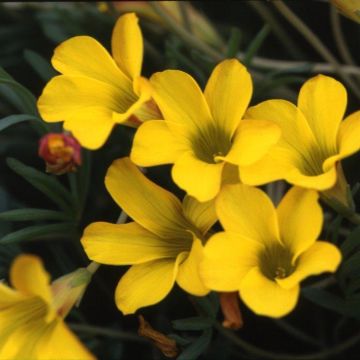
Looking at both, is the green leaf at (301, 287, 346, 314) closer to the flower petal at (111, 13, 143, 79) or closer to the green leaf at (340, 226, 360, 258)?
the green leaf at (340, 226, 360, 258)

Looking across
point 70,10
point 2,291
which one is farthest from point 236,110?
point 70,10

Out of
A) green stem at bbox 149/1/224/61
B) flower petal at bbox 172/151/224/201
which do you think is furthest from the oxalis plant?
green stem at bbox 149/1/224/61

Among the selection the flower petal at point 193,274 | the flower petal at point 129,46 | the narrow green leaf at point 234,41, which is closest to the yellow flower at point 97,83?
the flower petal at point 129,46

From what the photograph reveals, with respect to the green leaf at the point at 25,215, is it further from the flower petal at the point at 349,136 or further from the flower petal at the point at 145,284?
the flower petal at the point at 349,136

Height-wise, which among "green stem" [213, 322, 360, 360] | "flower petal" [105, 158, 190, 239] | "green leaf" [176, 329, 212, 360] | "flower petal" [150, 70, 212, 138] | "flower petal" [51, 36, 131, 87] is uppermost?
"flower petal" [150, 70, 212, 138]

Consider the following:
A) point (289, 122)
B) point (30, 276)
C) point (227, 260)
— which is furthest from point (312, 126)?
point (30, 276)

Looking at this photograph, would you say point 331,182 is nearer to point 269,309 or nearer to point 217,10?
point 269,309
